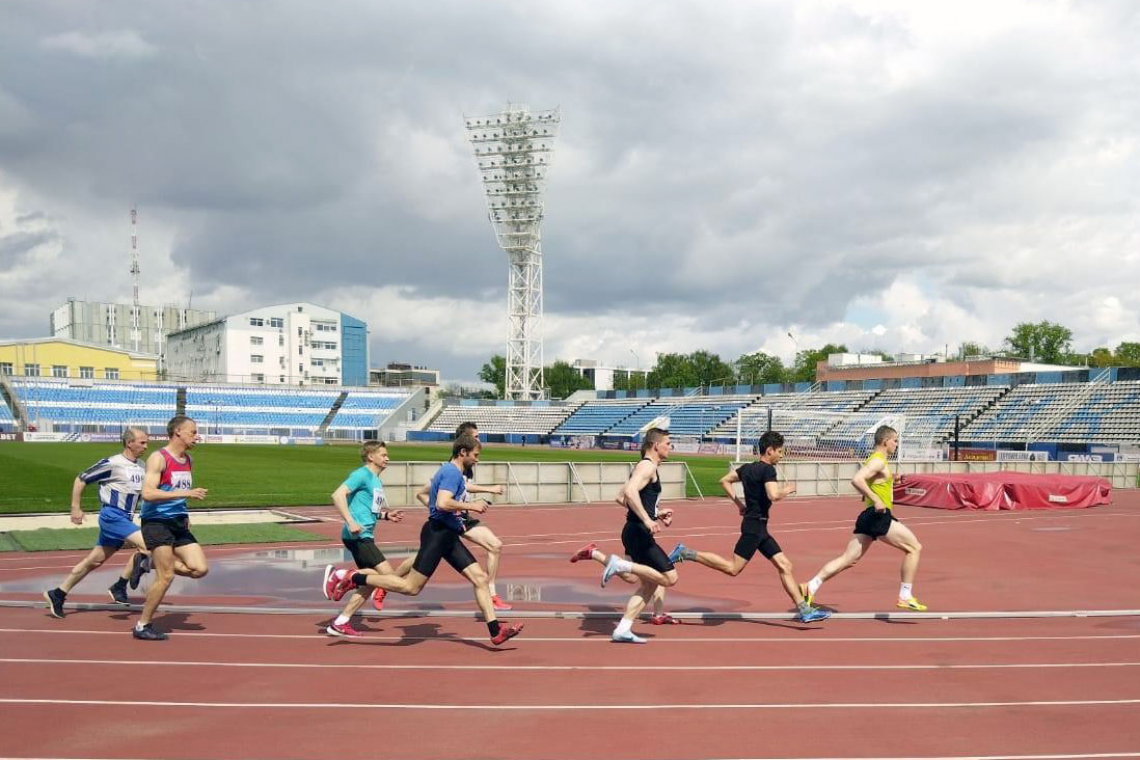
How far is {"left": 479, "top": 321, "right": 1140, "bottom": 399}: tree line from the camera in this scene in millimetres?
111688

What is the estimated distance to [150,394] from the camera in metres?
91.1

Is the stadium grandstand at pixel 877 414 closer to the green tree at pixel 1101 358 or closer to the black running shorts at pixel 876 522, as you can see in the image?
the black running shorts at pixel 876 522

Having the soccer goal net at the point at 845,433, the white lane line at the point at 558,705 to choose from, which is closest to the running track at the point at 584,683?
the white lane line at the point at 558,705

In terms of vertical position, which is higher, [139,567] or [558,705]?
[139,567]

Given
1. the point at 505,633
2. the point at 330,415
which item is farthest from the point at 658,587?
the point at 330,415

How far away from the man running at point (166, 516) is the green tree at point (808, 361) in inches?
4973

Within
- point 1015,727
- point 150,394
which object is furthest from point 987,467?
point 150,394

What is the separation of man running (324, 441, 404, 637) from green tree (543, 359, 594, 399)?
482 feet

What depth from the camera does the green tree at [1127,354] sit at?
106m

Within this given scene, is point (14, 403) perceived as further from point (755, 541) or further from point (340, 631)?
point (755, 541)

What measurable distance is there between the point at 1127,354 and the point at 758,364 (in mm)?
53976

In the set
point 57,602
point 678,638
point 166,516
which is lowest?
point 678,638

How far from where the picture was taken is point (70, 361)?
98000 millimetres

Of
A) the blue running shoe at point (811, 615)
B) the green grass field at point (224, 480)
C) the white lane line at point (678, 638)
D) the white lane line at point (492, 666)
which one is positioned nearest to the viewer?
the white lane line at point (492, 666)
